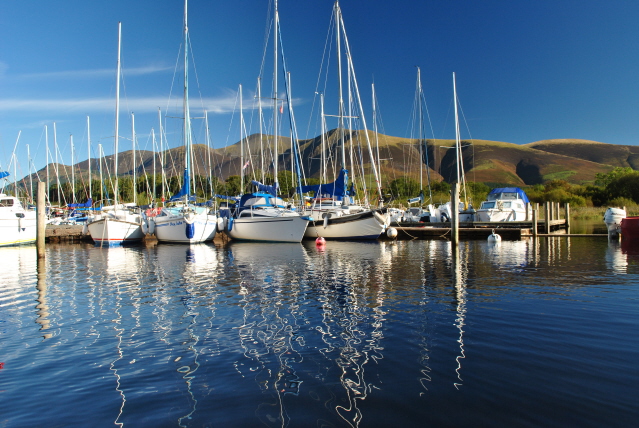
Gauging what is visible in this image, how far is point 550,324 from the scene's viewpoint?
1007 centimetres

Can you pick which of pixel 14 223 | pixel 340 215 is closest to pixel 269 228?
pixel 340 215

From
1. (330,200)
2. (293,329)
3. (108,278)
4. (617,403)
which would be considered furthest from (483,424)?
(330,200)

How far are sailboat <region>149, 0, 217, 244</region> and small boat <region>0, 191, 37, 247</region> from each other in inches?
411

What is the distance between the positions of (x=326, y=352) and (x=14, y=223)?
3872 centimetres

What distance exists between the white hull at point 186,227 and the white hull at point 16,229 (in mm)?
10432

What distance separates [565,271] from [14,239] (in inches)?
1566

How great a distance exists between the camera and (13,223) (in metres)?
38.1

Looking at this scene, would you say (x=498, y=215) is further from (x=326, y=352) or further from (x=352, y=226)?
(x=326, y=352)

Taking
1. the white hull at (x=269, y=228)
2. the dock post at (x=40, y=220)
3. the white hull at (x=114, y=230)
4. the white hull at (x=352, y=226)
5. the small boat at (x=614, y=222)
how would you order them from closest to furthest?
the dock post at (x=40, y=220)
the small boat at (x=614, y=222)
the white hull at (x=269, y=228)
the white hull at (x=352, y=226)
the white hull at (x=114, y=230)

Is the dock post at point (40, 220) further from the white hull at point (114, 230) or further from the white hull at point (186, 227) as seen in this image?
the white hull at point (186, 227)

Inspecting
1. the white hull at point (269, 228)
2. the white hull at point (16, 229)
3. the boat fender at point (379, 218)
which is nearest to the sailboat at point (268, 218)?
the white hull at point (269, 228)

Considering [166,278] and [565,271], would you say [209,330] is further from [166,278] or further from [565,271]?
[565,271]

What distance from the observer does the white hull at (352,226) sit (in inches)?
1444

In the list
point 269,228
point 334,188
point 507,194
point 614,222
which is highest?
point 334,188
